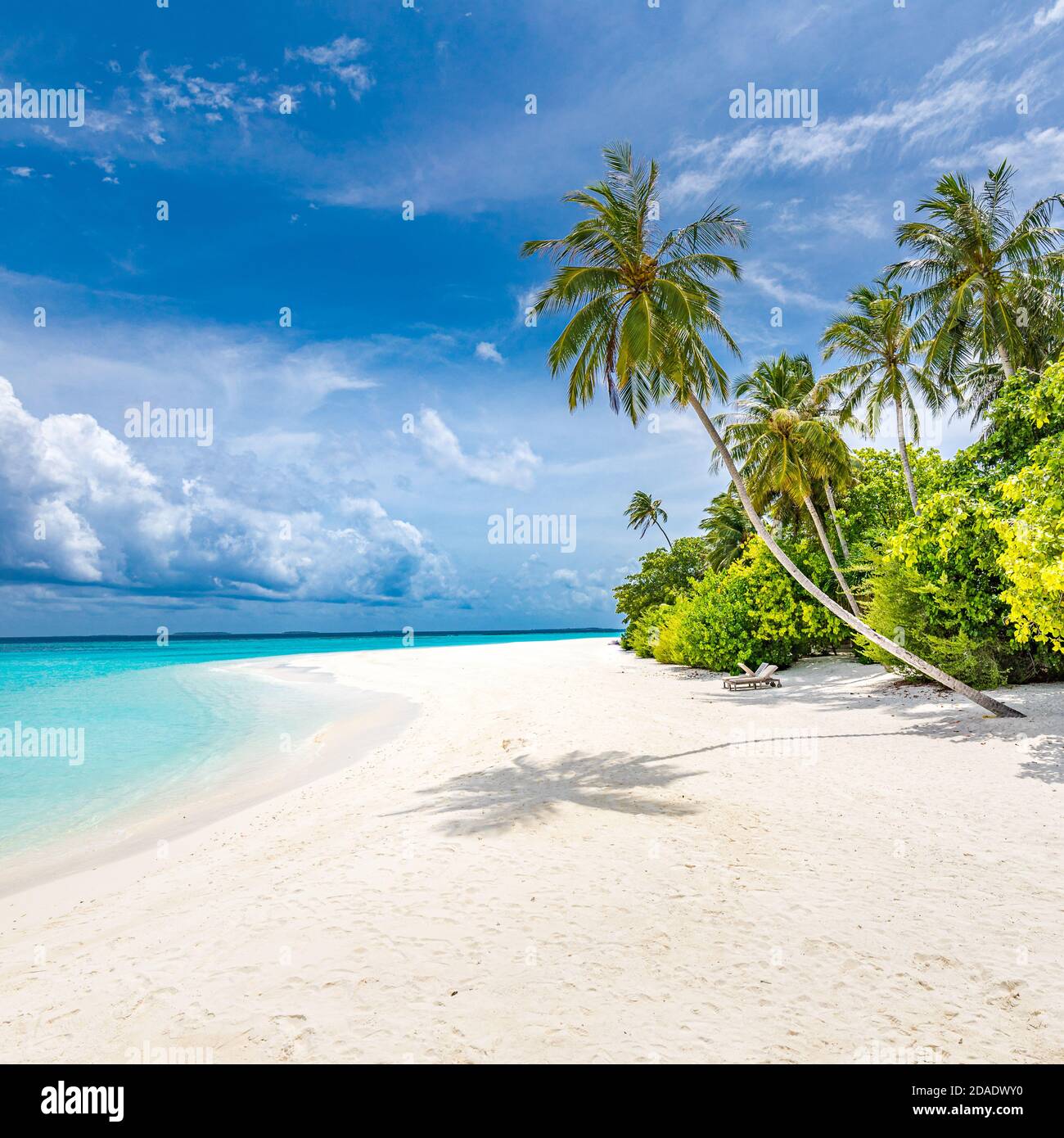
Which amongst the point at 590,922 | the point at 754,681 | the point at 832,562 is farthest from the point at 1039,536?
the point at 832,562

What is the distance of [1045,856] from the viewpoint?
21.8ft

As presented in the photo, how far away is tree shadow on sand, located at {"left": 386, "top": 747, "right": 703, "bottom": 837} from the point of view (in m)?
8.41

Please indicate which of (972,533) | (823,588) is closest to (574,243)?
(972,533)

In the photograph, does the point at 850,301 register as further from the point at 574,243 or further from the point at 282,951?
the point at 282,951

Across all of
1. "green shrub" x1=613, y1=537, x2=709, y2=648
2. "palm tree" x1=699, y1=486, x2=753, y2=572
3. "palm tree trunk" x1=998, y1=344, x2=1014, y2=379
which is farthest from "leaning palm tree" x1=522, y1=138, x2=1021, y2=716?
"green shrub" x1=613, y1=537, x2=709, y2=648

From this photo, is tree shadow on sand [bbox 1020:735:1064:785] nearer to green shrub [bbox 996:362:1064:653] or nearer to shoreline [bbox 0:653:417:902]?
green shrub [bbox 996:362:1064:653]

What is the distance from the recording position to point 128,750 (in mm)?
17781

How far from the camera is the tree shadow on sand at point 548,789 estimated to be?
8.41 m

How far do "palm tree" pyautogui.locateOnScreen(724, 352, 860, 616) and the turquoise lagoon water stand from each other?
1864cm

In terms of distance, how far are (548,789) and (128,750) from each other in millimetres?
14448

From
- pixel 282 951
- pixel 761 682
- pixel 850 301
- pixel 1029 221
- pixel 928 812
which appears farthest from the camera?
pixel 850 301

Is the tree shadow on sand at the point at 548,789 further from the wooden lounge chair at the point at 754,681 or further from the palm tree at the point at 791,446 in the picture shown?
the palm tree at the point at 791,446

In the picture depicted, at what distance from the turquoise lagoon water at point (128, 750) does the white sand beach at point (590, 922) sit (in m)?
2.86
